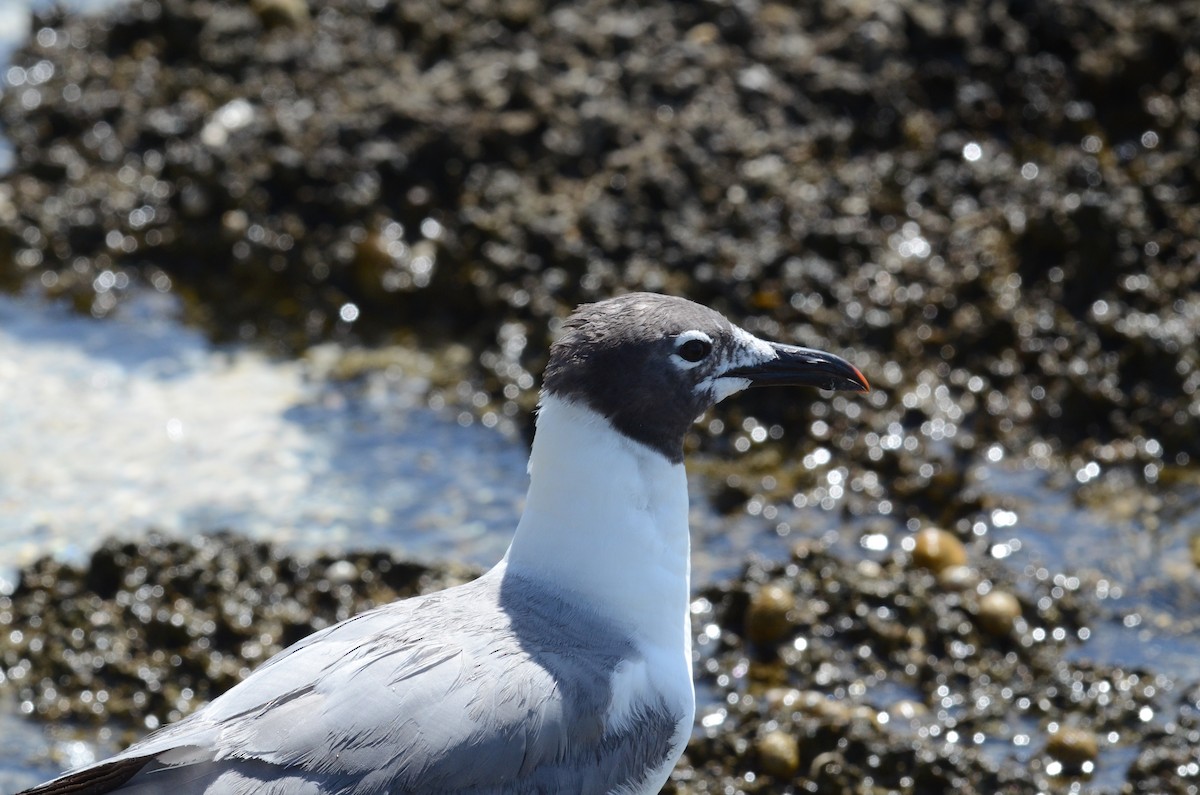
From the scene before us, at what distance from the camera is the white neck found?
4.66 meters

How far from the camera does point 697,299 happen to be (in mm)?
7922

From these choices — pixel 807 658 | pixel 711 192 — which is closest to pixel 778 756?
pixel 807 658

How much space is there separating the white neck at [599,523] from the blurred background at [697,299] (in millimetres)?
1217

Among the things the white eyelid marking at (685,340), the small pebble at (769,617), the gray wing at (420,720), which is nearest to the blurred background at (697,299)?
the small pebble at (769,617)

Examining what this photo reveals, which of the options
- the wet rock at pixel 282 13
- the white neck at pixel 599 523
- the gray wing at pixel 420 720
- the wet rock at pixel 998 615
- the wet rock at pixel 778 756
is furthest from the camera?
the wet rock at pixel 282 13

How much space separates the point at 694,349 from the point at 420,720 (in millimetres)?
1473

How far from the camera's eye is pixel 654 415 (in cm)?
473

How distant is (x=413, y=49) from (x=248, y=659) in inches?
195

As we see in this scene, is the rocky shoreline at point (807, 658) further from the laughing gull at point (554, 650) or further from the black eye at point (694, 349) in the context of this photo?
the black eye at point (694, 349)

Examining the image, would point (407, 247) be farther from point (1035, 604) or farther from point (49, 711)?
point (1035, 604)

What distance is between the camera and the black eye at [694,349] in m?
4.74

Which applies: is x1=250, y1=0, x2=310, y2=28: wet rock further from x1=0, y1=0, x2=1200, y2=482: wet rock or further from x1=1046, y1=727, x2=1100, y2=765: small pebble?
x1=1046, y1=727, x2=1100, y2=765: small pebble

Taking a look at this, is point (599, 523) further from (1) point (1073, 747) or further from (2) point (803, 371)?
(1) point (1073, 747)

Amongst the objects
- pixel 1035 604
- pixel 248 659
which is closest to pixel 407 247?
pixel 248 659
